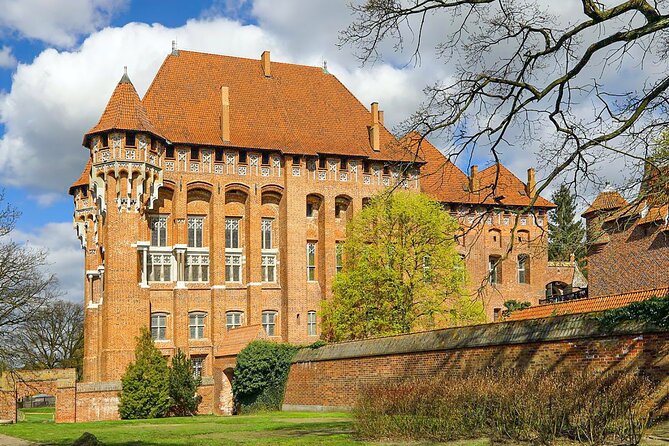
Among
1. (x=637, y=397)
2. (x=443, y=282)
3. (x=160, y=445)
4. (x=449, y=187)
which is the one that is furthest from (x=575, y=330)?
(x=449, y=187)

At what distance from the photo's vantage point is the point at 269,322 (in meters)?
42.8

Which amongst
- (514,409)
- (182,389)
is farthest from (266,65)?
(514,409)

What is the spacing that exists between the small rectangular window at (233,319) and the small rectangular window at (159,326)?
3189 mm

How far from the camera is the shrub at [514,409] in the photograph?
38.1 feet

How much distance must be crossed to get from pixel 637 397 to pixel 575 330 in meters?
3.18

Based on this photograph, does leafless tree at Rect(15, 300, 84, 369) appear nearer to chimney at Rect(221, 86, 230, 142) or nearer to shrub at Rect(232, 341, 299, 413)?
chimney at Rect(221, 86, 230, 142)

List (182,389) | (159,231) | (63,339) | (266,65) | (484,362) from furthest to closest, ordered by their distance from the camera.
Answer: (63,339), (266,65), (159,231), (182,389), (484,362)

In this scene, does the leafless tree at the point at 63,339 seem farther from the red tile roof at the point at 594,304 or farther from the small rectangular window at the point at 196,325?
the red tile roof at the point at 594,304

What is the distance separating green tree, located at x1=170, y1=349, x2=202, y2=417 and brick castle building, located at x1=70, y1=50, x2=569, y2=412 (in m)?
2.53

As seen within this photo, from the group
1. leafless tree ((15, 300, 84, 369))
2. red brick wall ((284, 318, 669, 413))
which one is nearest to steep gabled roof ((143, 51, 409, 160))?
red brick wall ((284, 318, 669, 413))

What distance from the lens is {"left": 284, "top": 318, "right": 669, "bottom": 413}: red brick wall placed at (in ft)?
45.4

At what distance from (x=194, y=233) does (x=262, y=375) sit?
34.8ft

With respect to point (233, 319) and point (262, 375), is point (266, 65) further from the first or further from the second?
point (262, 375)

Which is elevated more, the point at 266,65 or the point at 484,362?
the point at 266,65
